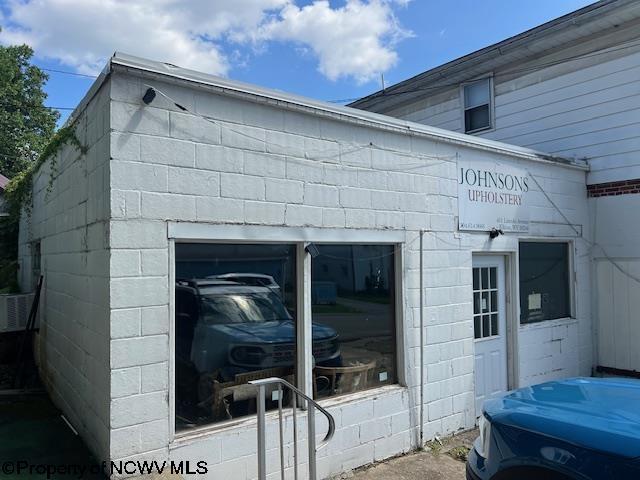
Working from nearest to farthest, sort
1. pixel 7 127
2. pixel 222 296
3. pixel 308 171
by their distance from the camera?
pixel 222 296 < pixel 308 171 < pixel 7 127

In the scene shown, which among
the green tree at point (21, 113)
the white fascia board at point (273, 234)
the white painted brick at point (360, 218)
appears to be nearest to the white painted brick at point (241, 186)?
the white fascia board at point (273, 234)

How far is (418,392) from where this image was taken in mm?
5469

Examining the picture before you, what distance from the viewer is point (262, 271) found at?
455 centimetres

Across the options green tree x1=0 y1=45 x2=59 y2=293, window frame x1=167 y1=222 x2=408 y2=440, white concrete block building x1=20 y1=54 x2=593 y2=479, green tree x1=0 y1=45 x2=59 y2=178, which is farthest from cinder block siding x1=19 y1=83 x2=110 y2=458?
green tree x1=0 y1=45 x2=59 y2=178

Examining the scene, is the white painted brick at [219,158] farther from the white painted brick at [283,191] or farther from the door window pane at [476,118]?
the door window pane at [476,118]

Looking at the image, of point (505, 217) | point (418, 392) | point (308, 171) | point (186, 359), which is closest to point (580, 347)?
point (505, 217)

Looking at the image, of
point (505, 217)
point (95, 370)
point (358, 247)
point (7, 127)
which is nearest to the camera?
point (95, 370)

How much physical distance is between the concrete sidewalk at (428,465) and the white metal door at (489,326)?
97 centimetres

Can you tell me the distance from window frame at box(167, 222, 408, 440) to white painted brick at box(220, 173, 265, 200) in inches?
10.6

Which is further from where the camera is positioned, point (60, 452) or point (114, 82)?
point (60, 452)

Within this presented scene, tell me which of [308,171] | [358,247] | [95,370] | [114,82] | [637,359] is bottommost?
[637,359]

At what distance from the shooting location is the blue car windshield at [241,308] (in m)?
4.29

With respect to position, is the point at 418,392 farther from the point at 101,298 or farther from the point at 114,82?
the point at 114,82

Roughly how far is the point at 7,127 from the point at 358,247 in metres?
30.3
